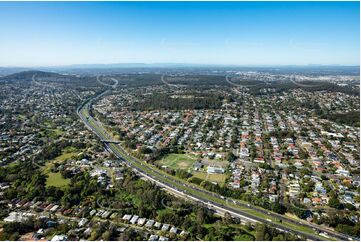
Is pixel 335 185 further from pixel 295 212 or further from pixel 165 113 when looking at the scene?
pixel 165 113

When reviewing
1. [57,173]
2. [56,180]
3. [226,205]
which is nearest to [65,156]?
[57,173]

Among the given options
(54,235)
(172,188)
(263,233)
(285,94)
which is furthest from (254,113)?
(54,235)

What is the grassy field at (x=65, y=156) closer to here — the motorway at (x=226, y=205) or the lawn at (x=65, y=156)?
the lawn at (x=65, y=156)

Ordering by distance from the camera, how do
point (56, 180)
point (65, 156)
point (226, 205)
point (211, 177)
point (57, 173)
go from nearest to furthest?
point (226, 205)
point (56, 180)
point (211, 177)
point (57, 173)
point (65, 156)

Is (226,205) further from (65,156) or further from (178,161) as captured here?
(65,156)

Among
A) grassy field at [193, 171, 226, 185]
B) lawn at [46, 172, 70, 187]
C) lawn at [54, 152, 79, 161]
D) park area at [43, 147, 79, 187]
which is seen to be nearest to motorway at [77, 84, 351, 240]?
grassy field at [193, 171, 226, 185]
